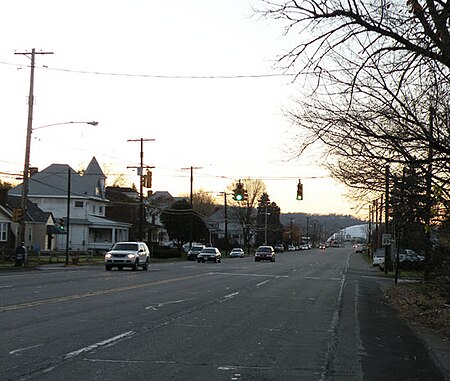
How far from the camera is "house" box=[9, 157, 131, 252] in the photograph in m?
76.0

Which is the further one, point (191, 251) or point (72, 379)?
point (191, 251)

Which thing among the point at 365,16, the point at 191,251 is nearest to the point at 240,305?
the point at 365,16

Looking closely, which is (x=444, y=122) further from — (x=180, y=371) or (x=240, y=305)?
(x=180, y=371)

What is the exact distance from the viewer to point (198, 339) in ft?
38.4

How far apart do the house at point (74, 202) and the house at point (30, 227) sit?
2.75 metres

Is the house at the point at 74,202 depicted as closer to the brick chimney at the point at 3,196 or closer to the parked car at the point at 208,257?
the brick chimney at the point at 3,196

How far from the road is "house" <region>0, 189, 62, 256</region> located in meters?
41.7

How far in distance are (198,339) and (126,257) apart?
89.5ft

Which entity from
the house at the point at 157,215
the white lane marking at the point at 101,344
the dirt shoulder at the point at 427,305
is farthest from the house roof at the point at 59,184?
the white lane marking at the point at 101,344

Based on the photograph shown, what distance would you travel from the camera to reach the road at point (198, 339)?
8969 millimetres

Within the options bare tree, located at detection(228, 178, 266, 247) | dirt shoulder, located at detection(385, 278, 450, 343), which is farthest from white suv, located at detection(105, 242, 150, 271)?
bare tree, located at detection(228, 178, 266, 247)

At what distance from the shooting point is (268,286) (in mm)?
27219

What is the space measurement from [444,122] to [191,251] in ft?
181

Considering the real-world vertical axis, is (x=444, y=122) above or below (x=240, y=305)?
above
